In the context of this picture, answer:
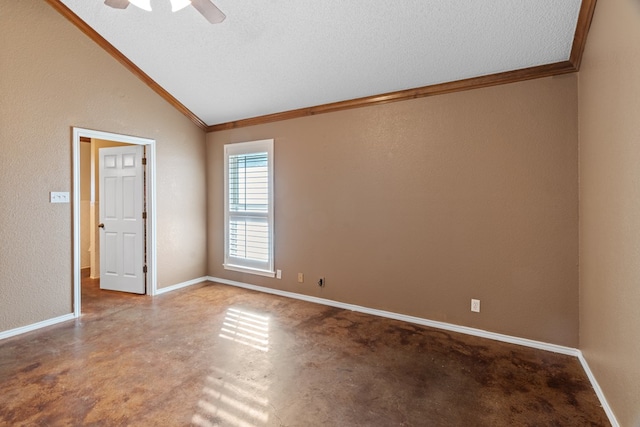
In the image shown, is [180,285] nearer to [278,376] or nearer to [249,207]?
[249,207]

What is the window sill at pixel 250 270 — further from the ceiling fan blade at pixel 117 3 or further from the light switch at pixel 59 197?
the ceiling fan blade at pixel 117 3

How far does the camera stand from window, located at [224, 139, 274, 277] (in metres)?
4.54

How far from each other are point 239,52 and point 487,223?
9.85 ft

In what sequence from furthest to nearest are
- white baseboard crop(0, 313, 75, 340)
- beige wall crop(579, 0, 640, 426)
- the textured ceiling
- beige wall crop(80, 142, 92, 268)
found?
beige wall crop(80, 142, 92, 268) → white baseboard crop(0, 313, 75, 340) → the textured ceiling → beige wall crop(579, 0, 640, 426)

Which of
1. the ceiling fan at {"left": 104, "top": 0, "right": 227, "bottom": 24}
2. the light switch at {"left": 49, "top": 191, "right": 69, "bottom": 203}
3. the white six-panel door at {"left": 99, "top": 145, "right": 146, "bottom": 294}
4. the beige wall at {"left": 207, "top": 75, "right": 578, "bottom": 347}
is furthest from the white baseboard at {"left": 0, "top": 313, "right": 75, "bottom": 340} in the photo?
the ceiling fan at {"left": 104, "top": 0, "right": 227, "bottom": 24}

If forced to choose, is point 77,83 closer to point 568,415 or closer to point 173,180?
point 173,180

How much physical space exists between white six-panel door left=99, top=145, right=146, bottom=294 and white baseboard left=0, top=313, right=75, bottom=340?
3.25 feet

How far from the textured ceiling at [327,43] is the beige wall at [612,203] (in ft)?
1.62

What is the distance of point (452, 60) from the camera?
9.73ft

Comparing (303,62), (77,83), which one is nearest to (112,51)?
(77,83)

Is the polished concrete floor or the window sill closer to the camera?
the polished concrete floor

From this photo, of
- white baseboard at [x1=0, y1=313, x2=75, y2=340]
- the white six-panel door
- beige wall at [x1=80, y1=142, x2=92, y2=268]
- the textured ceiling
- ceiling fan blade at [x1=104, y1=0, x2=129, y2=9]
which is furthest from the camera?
beige wall at [x1=80, y1=142, x2=92, y2=268]

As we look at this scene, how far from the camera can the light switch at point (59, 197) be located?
3.40m

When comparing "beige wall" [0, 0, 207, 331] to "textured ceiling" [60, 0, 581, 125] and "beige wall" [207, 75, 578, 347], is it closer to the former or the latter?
"textured ceiling" [60, 0, 581, 125]
